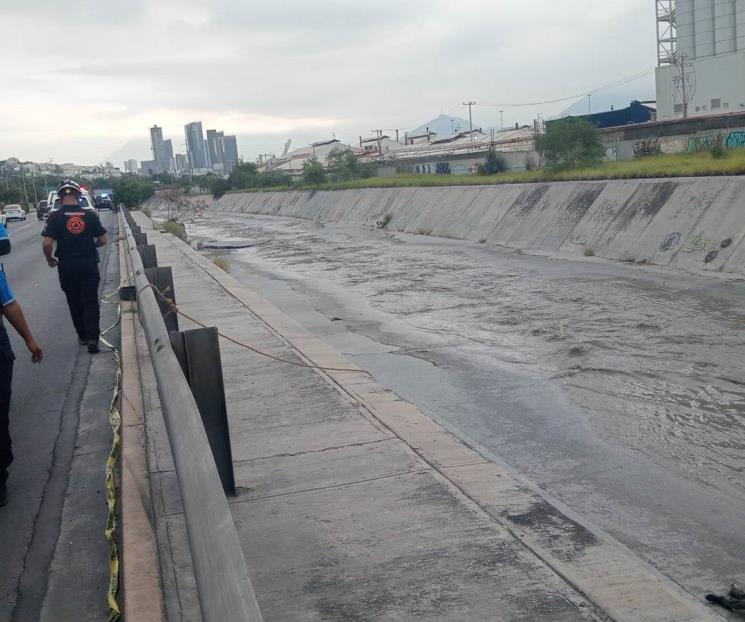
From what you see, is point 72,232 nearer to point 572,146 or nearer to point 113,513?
point 113,513

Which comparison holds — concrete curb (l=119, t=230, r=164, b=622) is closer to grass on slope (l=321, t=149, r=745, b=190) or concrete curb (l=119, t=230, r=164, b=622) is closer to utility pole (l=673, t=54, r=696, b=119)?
grass on slope (l=321, t=149, r=745, b=190)

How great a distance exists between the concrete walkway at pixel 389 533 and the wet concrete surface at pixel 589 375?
2.54 feet

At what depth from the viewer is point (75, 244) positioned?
34.4ft

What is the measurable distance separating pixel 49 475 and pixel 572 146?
33571 mm

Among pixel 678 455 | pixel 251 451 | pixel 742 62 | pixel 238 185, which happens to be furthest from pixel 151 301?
pixel 238 185

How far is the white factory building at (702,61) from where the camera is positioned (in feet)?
227

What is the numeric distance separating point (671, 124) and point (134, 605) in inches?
1859

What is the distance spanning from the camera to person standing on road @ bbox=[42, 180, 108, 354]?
10.4 m

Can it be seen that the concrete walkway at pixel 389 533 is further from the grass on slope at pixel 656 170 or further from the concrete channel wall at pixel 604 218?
the grass on slope at pixel 656 170

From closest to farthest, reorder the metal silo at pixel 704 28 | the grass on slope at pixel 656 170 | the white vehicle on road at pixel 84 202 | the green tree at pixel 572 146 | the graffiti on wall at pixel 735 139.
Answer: the white vehicle on road at pixel 84 202, the grass on slope at pixel 656 170, the green tree at pixel 572 146, the graffiti on wall at pixel 735 139, the metal silo at pixel 704 28

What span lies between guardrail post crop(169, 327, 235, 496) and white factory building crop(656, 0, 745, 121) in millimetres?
64980

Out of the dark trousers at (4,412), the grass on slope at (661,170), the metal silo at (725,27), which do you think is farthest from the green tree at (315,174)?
the dark trousers at (4,412)

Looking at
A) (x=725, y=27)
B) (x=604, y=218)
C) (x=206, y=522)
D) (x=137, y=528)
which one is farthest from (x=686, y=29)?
(x=206, y=522)

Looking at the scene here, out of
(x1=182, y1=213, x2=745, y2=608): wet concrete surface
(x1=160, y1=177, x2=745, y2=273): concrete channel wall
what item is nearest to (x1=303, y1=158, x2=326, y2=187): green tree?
(x1=160, y1=177, x2=745, y2=273): concrete channel wall
